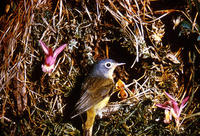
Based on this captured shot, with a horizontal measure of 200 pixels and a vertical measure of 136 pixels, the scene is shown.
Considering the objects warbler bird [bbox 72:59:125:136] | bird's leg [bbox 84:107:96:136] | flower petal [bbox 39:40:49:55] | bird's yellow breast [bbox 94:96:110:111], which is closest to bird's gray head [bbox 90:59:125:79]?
warbler bird [bbox 72:59:125:136]

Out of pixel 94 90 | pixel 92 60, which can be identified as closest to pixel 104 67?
pixel 92 60

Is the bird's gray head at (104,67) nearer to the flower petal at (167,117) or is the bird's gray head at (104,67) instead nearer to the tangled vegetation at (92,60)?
the tangled vegetation at (92,60)

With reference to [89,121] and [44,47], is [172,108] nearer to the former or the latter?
[89,121]

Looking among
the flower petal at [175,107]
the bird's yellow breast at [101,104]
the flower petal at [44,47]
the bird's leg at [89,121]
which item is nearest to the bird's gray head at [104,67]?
the bird's yellow breast at [101,104]

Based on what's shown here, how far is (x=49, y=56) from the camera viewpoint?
206 cm

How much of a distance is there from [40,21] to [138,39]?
0.95m

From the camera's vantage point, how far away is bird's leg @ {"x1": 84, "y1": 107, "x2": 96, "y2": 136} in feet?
7.09

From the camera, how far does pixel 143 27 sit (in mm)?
2193

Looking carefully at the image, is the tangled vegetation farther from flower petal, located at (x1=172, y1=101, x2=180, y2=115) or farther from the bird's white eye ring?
the bird's white eye ring

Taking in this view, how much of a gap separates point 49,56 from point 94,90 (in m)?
0.63

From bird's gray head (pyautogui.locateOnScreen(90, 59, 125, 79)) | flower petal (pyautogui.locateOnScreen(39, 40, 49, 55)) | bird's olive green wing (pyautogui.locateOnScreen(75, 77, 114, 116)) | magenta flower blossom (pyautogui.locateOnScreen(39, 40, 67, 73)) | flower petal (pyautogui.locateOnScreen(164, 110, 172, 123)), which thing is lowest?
flower petal (pyautogui.locateOnScreen(164, 110, 172, 123))

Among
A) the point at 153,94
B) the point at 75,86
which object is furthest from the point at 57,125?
the point at 153,94

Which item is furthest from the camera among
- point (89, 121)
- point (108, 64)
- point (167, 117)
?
point (108, 64)

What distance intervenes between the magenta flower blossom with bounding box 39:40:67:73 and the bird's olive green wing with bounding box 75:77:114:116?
43 centimetres
